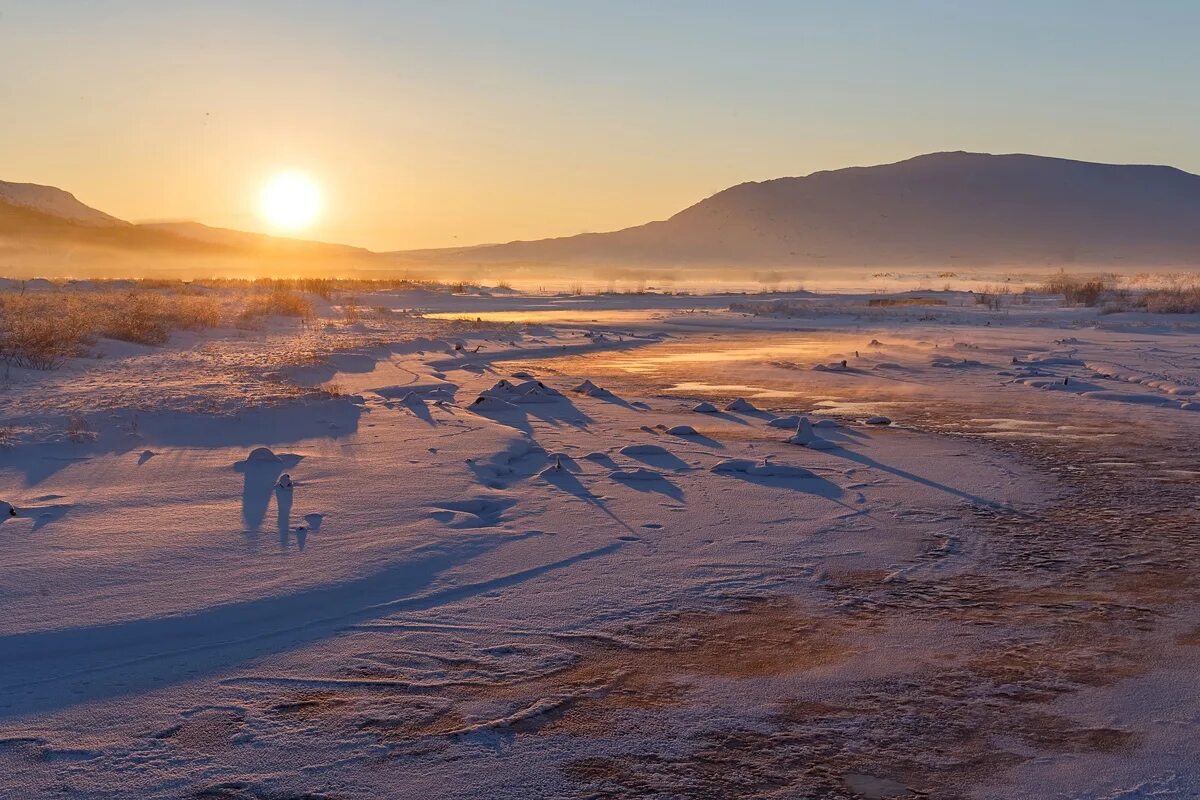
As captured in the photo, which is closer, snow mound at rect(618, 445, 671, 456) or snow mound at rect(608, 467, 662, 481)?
snow mound at rect(608, 467, 662, 481)

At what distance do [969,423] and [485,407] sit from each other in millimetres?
4615

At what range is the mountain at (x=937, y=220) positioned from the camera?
136m

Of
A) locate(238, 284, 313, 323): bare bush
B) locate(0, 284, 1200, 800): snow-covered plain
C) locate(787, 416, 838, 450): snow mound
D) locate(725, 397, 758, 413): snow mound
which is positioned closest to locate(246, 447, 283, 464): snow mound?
locate(0, 284, 1200, 800): snow-covered plain

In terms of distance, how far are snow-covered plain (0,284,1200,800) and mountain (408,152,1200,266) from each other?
5007 inches

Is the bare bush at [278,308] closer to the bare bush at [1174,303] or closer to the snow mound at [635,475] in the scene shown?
the snow mound at [635,475]

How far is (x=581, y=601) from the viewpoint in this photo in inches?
174

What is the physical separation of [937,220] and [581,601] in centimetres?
15613

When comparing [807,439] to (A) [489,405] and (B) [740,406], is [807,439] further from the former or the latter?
(A) [489,405]

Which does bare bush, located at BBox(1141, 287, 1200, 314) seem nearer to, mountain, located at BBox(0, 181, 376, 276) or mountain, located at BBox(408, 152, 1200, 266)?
mountain, located at BBox(0, 181, 376, 276)

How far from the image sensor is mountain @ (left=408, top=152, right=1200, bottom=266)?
13650cm

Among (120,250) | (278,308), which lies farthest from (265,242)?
(278,308)

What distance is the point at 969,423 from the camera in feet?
31.0

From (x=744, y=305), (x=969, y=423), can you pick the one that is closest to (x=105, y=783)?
(x=969, y=423)

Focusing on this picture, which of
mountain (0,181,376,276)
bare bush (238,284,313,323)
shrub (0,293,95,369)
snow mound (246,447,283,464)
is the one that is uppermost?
mountain (0,181,376,276)
